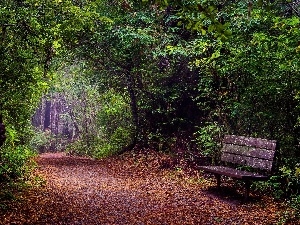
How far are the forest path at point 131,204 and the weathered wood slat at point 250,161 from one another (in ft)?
2.35

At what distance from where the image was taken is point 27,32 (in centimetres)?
642

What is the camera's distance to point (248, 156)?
316 inches

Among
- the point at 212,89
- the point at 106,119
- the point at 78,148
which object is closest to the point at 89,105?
the point at 78,148

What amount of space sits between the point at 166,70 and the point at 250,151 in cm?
687

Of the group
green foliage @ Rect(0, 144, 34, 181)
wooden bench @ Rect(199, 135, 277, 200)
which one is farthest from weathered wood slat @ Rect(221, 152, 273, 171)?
green foliage @ Rect(0, 144, 34, 181)

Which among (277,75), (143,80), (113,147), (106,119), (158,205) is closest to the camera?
(158,205)

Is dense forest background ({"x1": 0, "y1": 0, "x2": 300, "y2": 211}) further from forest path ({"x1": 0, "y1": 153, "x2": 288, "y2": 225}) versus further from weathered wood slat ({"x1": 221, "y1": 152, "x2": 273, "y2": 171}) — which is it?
forest path ({"x1": 0, "y1": 153, "x2": 288, "y2": 225})

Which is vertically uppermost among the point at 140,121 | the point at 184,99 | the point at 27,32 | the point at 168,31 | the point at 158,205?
the point at 168,31

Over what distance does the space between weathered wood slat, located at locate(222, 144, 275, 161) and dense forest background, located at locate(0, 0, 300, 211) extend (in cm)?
48

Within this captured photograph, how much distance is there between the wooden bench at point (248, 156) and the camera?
724 cm

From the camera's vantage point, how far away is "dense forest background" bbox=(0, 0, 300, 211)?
6535mm

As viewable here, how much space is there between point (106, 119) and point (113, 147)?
3.54 meters

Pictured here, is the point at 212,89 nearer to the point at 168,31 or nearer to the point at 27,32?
the point at 168,31

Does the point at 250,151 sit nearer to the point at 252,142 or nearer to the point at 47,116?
the point at 252,142
